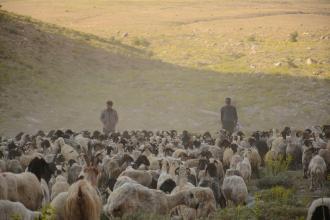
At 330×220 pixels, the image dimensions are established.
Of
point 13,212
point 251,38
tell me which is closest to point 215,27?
point 251,38

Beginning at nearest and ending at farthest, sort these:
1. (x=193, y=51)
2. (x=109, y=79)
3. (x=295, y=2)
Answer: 1. (x=109, y=79)
2. (x=193, y=51)
3. (x=295, y=2)

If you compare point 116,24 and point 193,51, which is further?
point 116,24

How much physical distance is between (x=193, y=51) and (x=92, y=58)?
8.52 meters

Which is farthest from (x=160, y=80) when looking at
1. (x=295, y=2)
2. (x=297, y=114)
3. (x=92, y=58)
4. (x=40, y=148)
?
(x=295, y=2)

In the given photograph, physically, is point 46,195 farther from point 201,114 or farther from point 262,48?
point 262,48

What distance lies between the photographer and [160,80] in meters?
37.8

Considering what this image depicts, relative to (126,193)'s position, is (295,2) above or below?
above

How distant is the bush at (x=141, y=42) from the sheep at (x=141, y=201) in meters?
39.8

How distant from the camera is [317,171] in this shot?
1227cm

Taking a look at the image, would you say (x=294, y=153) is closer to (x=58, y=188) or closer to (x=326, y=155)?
(x=326, y=155)

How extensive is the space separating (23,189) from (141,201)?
68.8 inches

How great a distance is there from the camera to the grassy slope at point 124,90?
3069cm

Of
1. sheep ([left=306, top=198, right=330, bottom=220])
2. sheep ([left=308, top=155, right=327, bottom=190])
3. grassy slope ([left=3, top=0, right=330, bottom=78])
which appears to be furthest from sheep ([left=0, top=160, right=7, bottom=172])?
grassy slope ([left=3, top=0, right=330, bottom=78])

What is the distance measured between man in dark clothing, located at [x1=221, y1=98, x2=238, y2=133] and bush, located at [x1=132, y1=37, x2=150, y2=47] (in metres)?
29.4
